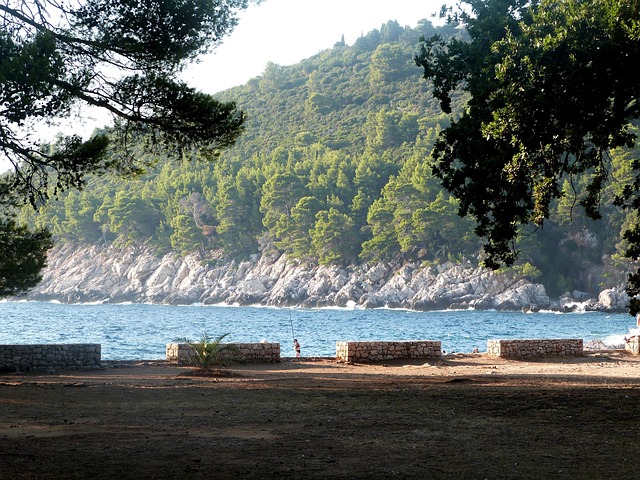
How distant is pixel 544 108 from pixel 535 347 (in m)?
13.3

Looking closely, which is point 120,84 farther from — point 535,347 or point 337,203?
point 337,203

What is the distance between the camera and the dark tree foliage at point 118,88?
13.4 meters

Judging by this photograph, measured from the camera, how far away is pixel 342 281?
108 m

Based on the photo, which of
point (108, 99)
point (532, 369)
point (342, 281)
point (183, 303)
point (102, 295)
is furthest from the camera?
point (102, 295)

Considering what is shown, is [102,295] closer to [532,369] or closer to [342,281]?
[342,281]

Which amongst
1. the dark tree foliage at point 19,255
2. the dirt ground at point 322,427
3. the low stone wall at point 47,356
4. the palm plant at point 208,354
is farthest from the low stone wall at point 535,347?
the dark tree foliage at point 19,255

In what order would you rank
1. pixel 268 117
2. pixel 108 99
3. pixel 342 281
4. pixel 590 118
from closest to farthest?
pixel 590 118 < pixel 108 99 < pixel 342 281 < pixel 268 117

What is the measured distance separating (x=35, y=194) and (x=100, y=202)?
128310 mm

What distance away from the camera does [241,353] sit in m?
22.4

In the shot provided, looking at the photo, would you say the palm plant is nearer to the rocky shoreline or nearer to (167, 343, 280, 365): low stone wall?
(167, 343, 280, 365): low stone wall

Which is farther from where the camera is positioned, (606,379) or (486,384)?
(606,379)

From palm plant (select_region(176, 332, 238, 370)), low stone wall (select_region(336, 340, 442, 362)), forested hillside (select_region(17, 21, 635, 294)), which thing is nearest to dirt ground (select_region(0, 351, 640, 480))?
palm plant (select_region(176, 332, 238, 370))

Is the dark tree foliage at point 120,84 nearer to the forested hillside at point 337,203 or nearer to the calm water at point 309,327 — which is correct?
the calm water at point 309,327

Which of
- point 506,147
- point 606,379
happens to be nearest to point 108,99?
point 506,147
